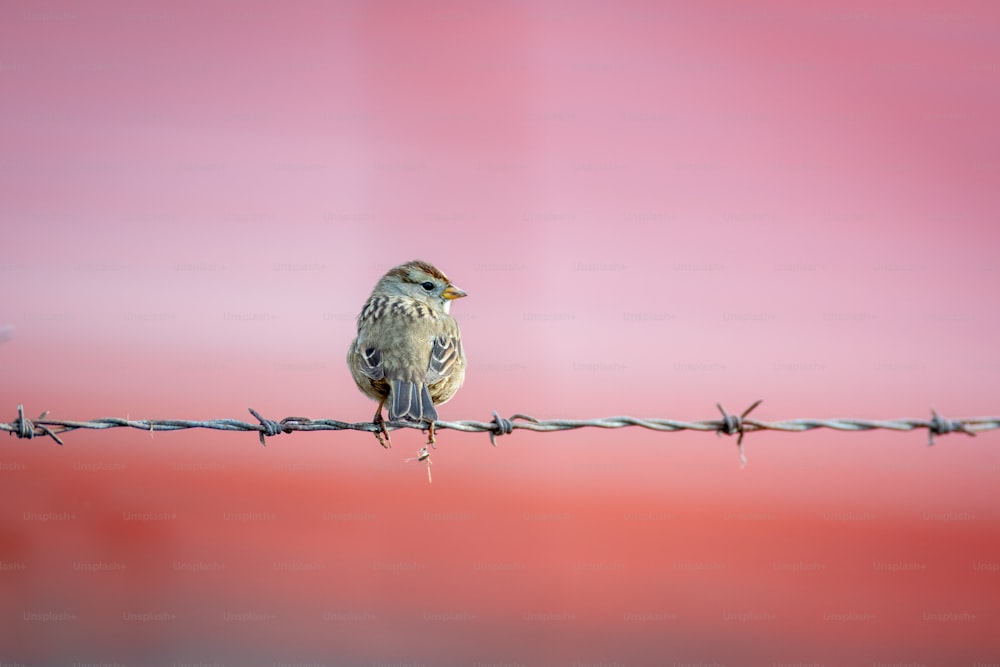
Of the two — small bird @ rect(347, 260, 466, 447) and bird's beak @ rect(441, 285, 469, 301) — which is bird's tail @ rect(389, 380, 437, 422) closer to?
small bird @ rect(347, 260, 466, 447)

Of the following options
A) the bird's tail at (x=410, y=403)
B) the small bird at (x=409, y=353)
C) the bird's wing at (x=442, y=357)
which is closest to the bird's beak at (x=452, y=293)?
the small bird at (x=409, y=353)

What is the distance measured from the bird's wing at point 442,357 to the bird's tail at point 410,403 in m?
0.16

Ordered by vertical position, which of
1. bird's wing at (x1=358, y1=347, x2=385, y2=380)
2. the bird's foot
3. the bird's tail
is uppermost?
bird's wing at (x1=358, y1=347, x2=385, y2=380)

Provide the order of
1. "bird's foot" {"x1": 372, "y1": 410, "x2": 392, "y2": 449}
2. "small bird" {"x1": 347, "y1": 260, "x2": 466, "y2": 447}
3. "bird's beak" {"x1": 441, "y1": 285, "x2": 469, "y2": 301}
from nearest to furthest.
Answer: "bird's foot" {"x1": 372, "y1": 410, "x2": 392, "y2": 449} → "small bird" {"x1": 347, "y1": 260, "x2": 466, "y2": 447} → "bird's beak" {"x1": 441, "y1": 285, "x2": 469, "y2": 301}

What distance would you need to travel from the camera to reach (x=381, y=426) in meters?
4.03

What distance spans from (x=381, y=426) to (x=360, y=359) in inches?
29.2

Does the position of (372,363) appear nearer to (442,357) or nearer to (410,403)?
(442,357)

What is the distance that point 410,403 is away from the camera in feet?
13.6

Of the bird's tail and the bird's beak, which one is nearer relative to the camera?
the bird's tail

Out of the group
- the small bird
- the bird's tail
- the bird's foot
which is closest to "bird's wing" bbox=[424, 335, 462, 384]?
the small bird

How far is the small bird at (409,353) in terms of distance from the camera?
4.23 metres

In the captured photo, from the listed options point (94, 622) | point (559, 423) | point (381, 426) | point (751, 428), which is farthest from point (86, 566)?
point (751, 428)

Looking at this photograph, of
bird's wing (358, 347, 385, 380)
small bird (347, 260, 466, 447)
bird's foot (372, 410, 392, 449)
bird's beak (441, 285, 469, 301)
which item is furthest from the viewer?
bird's beak (441, 285, 469, 301)

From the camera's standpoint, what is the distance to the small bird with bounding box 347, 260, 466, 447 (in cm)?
423
